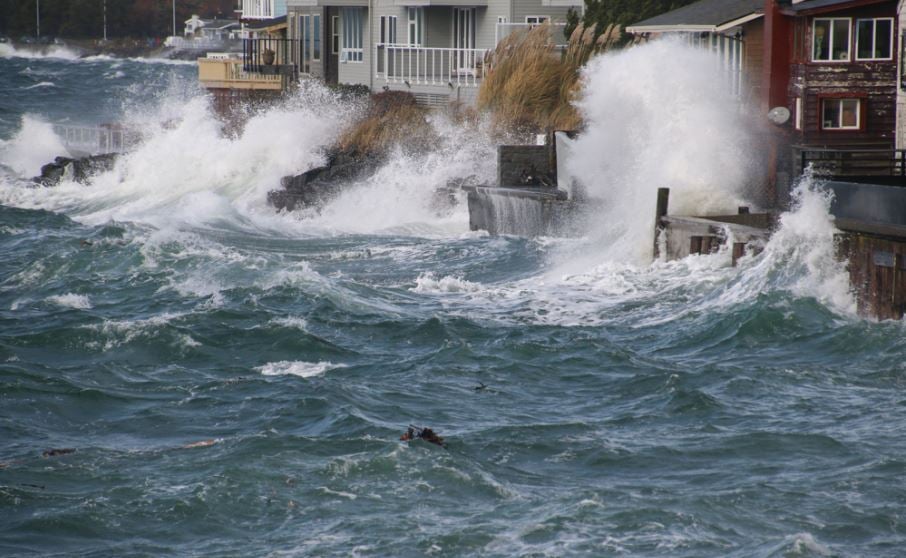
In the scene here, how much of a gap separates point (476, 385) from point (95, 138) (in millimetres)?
47650

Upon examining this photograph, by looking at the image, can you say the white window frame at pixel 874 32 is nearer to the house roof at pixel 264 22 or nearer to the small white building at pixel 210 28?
the house roof at pixel 264 22

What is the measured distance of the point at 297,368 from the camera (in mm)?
16969

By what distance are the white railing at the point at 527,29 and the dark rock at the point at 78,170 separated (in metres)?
13.6

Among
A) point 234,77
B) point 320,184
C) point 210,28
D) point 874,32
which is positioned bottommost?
point 320,184

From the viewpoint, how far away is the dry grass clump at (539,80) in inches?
1387

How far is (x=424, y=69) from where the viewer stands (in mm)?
43656

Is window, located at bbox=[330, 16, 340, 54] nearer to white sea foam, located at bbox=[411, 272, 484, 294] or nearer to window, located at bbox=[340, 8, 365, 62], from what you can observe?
window, located at bbox=[340, 8, 365, 62]

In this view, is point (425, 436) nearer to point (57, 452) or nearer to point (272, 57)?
point (57, 452)

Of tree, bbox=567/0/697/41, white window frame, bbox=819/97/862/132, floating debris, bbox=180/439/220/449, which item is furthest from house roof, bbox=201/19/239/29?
floating debris, bbox=180/439/220/449

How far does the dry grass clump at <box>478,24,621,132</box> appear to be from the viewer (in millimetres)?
35219

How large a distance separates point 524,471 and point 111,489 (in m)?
3.59

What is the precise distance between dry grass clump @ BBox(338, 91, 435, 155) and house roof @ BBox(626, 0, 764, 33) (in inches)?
254

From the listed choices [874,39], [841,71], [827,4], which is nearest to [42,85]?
[841,71]

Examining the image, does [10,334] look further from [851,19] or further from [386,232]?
[851,19]
